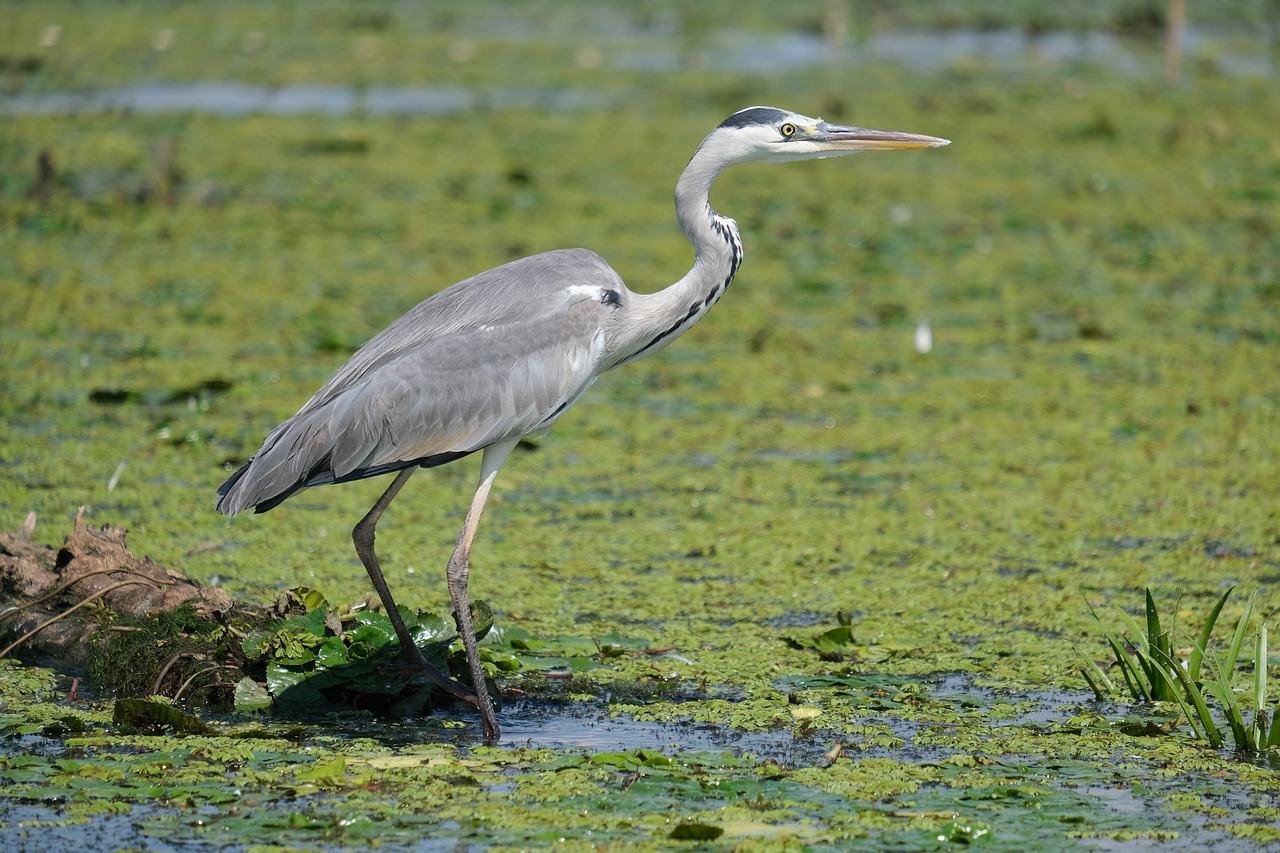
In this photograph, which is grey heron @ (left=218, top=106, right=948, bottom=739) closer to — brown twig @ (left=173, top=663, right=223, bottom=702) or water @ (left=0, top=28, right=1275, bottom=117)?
brown twig @ (left=173, top=663, right=223, bottom=702)

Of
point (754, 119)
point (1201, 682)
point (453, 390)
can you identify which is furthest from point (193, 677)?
point (1201, 682)

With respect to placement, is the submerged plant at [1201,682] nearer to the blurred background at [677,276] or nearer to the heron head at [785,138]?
the blurred background at [677,276]

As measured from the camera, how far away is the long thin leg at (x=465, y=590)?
4.57 meters

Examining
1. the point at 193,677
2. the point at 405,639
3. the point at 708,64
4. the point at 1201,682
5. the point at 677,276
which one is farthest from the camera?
the point at 708,64

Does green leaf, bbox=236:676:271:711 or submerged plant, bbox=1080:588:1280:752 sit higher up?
submerged plant, bbox=1080:588:1280:752

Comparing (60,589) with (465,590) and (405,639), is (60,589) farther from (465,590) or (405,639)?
(465,590)

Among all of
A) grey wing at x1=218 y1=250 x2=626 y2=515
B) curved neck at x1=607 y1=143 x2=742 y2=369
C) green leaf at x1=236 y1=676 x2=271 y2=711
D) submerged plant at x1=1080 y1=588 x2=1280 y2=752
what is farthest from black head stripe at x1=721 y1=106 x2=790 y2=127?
green leaf at x1=236 y1=676 x2=271 y2=711

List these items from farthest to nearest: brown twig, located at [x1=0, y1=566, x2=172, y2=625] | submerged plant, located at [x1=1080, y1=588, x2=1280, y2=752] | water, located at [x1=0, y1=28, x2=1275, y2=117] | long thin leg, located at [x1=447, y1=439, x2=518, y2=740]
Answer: water, located at [x1=0, y1=28, x2=1275, y2=117], brown twig, located at [x1=0, y1=566, x2=172, y2=625], long thin leg, located at [x1=447, y1=439, x2=518, y2=740], submerged plant, located at [x1=1080, y1=588, x2=1280, y2=752]

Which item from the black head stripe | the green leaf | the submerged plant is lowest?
the green leaf

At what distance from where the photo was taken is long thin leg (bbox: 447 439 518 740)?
4.57 m

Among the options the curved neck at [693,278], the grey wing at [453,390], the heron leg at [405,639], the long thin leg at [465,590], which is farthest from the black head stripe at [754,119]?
the heron leg at [405,639]

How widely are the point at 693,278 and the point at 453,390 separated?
2.73 feet

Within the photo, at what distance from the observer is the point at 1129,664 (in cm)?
466

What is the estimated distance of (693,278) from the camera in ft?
16.5
